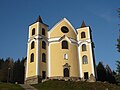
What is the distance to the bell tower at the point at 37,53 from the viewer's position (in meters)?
49.3

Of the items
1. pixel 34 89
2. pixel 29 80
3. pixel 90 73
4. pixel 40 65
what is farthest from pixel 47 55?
pixel 34 89

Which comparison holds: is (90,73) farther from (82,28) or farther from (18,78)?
(18,78)

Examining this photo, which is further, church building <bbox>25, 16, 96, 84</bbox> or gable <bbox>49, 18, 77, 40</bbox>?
gable <bbox>49, 18, 77, 40</bbox>

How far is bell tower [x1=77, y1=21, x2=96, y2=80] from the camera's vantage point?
52.9 m

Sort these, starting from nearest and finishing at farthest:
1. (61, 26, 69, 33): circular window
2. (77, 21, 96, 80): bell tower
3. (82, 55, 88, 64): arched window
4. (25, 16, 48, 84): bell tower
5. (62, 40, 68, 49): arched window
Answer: (25, 16, 48, 84): bell tower
(77, 21, 96, 80): bell tower
(82, 55, 88, 64): arched window
(62, 40, 68, 49): arched window
(61, 26, 69, 33): circular window

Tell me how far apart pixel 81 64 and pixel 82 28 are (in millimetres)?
9829

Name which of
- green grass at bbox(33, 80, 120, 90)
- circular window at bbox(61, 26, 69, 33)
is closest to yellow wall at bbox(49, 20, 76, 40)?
circular window at bbox(61, 26, 69, 33)

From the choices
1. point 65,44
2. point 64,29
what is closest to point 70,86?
point 65,44

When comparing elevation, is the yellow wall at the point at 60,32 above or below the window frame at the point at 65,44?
above

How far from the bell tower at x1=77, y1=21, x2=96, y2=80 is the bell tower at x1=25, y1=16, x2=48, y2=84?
8.76 m

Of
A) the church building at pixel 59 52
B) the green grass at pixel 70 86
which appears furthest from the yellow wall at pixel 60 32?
the green grass at pixel 70 86

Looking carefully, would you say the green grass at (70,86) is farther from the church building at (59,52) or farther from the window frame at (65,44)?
the window frame at (65,44)

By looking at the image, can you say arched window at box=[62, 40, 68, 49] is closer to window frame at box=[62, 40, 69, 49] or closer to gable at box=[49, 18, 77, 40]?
window frame at box=[62, 40, 69, 49]

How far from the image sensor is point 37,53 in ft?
165
